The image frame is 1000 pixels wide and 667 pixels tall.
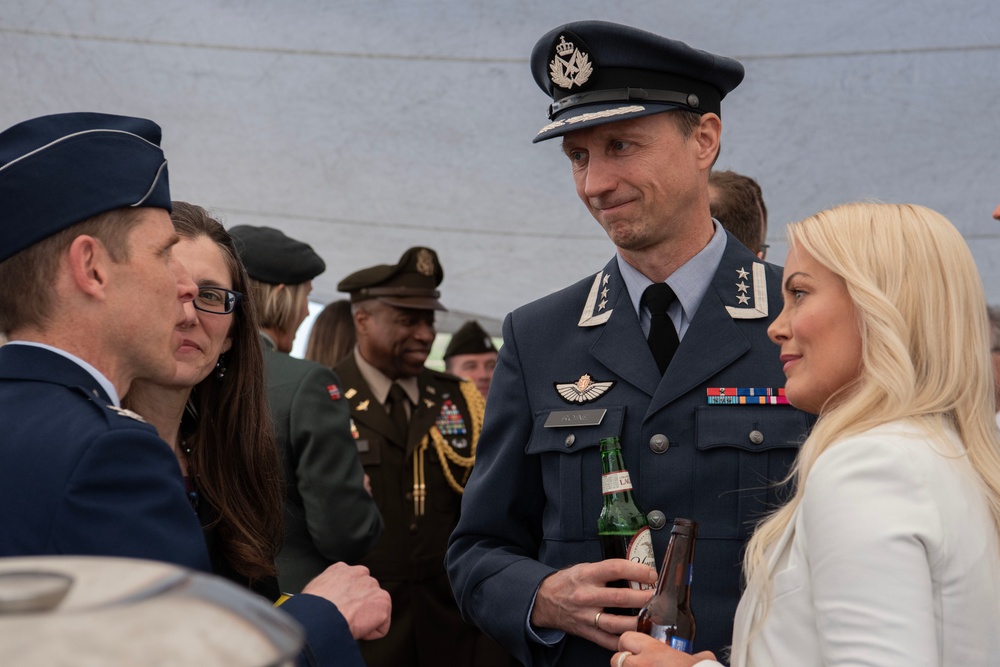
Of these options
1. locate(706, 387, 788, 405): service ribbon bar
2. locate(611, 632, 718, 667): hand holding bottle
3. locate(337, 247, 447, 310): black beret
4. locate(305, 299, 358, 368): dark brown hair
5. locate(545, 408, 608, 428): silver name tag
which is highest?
locate(337, 247, 447, 310): black beret

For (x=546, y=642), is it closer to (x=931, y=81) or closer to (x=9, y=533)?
(x=9, y=533)

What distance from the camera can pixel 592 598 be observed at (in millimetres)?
1707

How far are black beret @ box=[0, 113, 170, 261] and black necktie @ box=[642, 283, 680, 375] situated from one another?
0.98 m

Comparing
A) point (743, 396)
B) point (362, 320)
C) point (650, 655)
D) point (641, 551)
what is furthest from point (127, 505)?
point (362, 320)

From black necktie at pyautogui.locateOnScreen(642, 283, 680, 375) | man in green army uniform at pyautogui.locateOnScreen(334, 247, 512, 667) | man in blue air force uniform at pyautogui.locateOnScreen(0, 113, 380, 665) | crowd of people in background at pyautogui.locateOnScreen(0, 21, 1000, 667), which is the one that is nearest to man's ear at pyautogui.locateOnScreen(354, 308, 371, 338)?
man in green army uniform at pyautogui.locateOnScreen(334, 247, 512, 667)

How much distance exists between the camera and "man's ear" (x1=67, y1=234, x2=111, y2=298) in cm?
139

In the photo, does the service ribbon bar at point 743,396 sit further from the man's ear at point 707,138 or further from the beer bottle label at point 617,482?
the man's ear at point 707,138

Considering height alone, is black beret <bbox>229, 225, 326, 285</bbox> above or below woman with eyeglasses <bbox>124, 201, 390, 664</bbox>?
above

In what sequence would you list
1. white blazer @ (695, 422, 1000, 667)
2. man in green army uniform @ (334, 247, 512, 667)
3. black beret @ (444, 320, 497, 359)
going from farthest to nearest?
black beret @ (444, 320, 497, 359), man in green army uniform @ (334, 247, 512, 667), white blazer @ (695, 422, 1000, 667)

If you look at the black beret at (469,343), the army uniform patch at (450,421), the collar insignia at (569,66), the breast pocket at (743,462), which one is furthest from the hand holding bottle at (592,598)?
the black beret at (469,343)

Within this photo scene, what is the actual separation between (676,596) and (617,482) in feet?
0.76

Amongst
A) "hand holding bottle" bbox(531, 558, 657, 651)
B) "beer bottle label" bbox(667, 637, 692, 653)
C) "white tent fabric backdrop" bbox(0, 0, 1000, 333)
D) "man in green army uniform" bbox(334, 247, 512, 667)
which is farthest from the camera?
"white tent fabric backdrop" bbox(0, 0, 1000, 333)

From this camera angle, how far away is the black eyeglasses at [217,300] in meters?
2.10

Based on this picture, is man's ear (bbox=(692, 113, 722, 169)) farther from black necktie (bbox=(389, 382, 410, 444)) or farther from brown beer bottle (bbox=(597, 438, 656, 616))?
black necktie (bbox=(389, 382, 410, 444))
